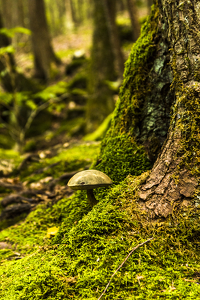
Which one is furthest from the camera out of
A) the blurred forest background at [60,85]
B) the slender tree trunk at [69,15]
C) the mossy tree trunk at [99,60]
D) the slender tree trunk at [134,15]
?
the slender tree trunk at [69,15]

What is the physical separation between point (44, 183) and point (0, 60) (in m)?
7.21

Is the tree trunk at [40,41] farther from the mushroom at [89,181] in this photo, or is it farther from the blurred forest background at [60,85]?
the mushroom at [89,181]

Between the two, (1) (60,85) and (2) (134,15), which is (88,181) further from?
(2) (134,15)

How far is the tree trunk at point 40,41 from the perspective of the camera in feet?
42.6

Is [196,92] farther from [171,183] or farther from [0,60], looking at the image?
[0,60]

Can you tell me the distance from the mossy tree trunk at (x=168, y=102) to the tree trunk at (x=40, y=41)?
1236cm

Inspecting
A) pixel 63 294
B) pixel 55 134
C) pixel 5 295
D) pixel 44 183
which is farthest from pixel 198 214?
pixel 55 134

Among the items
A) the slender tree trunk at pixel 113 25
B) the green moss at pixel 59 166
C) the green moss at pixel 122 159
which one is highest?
the slender tree trunk at pixel 113 25

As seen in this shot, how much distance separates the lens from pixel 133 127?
2.76m

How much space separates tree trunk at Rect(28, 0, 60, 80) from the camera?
12992 mm

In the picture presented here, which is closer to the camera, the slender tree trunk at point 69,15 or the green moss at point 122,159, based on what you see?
the green moss at point 122,159

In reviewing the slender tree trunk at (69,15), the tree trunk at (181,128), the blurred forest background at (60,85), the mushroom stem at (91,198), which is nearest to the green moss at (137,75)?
the tree trunk at (181,128)

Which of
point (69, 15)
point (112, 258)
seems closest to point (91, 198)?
point (112, 258)

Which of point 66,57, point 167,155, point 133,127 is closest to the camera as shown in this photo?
point 167,155
